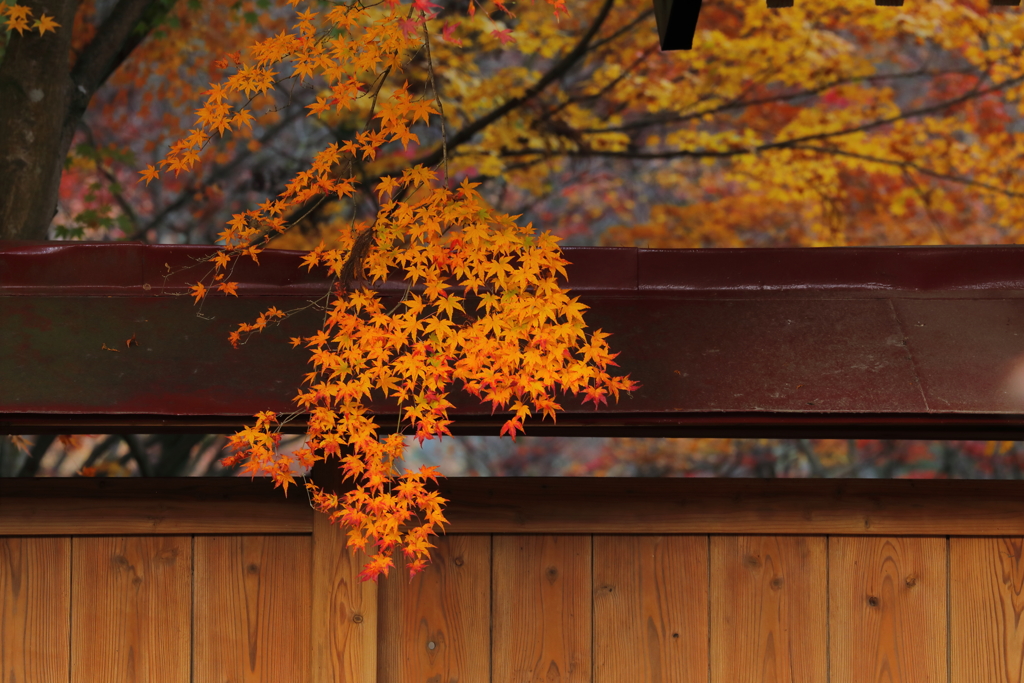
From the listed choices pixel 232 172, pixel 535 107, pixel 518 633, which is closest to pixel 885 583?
pixel 518 633

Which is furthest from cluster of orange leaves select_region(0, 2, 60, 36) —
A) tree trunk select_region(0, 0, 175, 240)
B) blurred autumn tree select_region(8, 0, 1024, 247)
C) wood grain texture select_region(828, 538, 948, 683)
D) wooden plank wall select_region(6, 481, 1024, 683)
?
wood grain texture select_region(828, 538, 948, 683)

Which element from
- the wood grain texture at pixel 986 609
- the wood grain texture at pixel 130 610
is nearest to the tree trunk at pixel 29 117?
the wood grain texture at pixel 130 610

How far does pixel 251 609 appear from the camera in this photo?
2.73m

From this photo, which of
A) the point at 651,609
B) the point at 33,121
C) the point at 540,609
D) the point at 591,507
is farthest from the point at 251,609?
the point at 33,121

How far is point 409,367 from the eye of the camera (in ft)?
7.10

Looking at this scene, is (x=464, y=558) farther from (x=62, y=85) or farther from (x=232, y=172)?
(x=232, y=172)

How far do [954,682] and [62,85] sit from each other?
4.51 m

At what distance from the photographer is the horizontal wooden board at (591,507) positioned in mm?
2705

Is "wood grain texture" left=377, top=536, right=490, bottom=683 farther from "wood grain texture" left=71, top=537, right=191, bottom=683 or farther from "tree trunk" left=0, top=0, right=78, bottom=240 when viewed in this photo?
"tree trunk" left=0, top=0, right=78, bottom=240

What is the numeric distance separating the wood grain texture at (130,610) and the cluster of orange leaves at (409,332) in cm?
70

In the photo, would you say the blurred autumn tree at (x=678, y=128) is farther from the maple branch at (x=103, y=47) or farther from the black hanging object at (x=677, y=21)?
the black hanging object at (x=677, y=21)

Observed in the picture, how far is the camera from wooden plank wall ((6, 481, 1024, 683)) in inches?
107

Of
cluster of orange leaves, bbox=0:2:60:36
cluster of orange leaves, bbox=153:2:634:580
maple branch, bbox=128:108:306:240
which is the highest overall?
maple branch, bbox=128:108:306:240

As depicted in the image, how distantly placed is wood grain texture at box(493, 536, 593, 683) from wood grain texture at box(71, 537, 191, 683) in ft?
3.37
